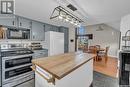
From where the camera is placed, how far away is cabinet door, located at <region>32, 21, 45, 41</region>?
4008 millimetres

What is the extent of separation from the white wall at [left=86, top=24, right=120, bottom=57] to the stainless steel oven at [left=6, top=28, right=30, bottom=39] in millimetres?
6132

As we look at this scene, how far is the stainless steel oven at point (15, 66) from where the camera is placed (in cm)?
263

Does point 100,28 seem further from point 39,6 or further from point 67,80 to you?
point 67,80

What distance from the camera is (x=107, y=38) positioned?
7.82 metres

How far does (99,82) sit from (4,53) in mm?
2831

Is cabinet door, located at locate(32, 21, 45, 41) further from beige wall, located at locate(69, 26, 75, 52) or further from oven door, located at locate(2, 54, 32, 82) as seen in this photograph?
beige wall, located at locate(69, 26, 75, 52)

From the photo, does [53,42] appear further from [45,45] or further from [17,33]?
[17,33]

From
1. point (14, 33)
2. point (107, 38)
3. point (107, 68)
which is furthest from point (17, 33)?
point (107, 38)

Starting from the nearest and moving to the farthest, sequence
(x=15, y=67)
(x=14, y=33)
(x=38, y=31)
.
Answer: (x=15, y=67), (x=14, y=33), (x=38, y=31)

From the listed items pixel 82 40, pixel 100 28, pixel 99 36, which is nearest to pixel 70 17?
pixel 100 28

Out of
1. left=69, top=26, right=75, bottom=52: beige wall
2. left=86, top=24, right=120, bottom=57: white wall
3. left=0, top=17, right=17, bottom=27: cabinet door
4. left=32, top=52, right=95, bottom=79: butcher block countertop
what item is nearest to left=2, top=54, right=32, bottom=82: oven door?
left=0, top=17, right=17, bottom=27: cabinet door

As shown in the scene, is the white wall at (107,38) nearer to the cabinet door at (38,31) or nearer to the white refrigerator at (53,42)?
the white refrigerator at (53,42)

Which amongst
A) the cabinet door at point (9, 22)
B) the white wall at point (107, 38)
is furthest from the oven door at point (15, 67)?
the white wall at point (107, 38)

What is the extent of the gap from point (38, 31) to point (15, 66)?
1.82m
